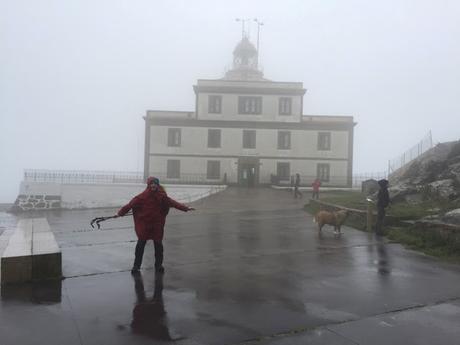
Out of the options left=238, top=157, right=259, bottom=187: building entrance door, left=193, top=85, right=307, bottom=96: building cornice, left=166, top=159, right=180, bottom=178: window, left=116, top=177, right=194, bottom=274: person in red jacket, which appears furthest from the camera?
left=193, top=85, right=307, bottom=96: building cornice

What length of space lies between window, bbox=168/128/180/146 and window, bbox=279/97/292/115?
10.1 metres

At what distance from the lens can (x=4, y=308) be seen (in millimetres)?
5469

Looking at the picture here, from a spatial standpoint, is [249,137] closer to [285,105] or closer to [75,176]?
[285,105]

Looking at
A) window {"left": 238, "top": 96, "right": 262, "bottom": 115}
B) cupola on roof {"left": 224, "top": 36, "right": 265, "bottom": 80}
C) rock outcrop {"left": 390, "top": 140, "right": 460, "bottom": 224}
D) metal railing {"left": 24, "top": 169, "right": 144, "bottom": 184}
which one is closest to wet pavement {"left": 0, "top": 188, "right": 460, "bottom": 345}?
rock outcrop {"left": 390, "top": 140, "right": 460, "bottom": 224}

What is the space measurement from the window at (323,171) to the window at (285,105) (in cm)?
593

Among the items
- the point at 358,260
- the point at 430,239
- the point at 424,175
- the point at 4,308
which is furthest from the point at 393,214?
the point at 4,308

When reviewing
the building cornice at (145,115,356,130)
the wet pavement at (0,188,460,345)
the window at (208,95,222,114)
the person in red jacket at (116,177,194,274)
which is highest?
the window at (208,95,222,114)

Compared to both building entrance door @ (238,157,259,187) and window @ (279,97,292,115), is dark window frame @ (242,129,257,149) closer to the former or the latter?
building entrance door @ (238,157,259,187)

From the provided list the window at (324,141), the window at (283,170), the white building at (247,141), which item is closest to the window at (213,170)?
the white building at (247,141)

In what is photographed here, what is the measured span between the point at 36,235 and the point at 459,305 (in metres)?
7.95

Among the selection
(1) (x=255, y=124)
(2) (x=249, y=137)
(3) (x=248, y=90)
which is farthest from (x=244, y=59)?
(2) (x=249, y=137)

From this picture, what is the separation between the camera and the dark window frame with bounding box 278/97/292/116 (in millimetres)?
43344

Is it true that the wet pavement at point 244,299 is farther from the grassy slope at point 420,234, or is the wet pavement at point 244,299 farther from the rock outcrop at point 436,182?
the rock outcrop at point 436,182

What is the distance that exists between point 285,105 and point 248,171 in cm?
733
